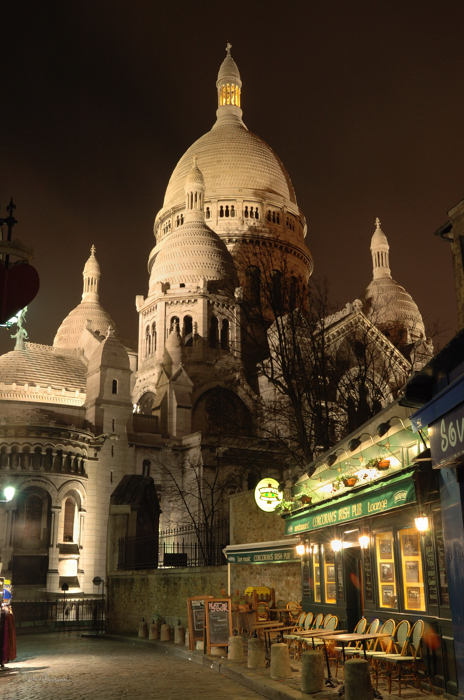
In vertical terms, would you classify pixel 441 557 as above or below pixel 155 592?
above

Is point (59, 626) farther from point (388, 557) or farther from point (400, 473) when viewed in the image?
point (400, 473)

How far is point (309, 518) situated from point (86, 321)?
53.6m

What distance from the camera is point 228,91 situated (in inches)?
3612

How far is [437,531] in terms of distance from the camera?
11.2m

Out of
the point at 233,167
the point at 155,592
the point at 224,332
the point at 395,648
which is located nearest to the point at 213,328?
the point at 224,332

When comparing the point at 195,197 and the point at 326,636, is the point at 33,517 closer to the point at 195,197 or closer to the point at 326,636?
the point at 326,636

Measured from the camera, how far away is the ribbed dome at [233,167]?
75.3 meters

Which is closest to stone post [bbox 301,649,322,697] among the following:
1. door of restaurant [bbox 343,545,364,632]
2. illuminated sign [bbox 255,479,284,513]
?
door of restaurant [bbox 343,545,364,632]

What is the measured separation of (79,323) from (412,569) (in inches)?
2328

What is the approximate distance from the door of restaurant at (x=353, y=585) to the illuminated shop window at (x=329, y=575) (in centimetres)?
109

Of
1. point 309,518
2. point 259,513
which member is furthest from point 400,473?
point 259,513

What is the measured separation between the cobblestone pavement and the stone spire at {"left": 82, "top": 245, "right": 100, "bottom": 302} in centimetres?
5292

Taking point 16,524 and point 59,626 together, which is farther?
point 16,524

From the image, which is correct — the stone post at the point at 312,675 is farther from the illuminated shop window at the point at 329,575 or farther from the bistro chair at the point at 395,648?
the illuminated shop window at the point at 329,575
